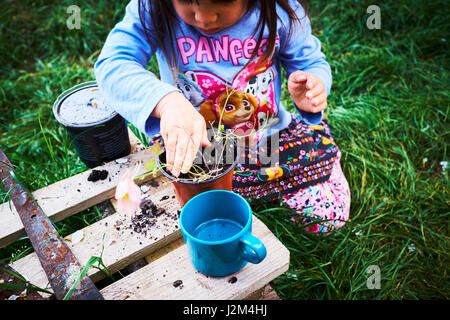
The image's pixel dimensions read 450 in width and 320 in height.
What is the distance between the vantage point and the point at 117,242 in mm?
1166

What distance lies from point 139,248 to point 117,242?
0.28 ft

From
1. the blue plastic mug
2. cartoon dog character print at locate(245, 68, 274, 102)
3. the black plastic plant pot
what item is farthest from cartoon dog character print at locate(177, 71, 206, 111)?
the blue plastic mug

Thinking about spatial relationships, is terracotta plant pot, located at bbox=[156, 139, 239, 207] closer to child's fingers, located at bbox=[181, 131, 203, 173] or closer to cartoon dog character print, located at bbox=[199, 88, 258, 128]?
child's fingers, located at bbox=[181, 131, 203, 173]

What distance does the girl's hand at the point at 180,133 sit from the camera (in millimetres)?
948

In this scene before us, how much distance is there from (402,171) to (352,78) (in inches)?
36.1

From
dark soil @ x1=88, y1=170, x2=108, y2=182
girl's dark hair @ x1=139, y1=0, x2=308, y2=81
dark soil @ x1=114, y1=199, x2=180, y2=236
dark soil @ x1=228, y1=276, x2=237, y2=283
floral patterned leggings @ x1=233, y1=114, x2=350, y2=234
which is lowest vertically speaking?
floral patterned leggings @ x1=233, y1=114, x2=350, y2=234

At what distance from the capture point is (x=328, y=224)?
167 centimetres

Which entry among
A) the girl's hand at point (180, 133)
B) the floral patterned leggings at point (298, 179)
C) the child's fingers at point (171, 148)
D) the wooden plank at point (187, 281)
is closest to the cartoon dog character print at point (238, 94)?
the floral patterned leggings at point (298, 179)

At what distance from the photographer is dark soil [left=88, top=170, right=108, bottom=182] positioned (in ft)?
4.54

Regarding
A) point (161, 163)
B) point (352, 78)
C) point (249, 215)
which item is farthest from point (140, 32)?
point (352, 78)

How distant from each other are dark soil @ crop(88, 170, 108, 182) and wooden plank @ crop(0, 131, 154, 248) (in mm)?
14

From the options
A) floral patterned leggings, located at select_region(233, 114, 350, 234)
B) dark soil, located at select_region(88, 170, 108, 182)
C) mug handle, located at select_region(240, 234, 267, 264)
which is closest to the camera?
mug handle, located at select_region(240, 234, 267, 264)

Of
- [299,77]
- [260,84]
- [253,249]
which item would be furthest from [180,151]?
[260,84]

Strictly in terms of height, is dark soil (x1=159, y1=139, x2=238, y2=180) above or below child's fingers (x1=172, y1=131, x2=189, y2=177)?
below
